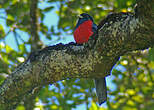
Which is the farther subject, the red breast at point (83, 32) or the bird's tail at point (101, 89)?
the red breast at point (83, 32)

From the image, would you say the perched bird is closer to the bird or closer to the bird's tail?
the bird

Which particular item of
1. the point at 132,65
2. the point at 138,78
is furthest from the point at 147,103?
the point at 132,65

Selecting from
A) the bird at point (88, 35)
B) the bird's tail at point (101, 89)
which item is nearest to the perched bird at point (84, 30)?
the bird at point (88, 35)

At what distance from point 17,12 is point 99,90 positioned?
6.98 feet

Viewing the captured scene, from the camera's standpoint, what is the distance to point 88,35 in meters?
4.03

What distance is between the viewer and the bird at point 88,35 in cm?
340

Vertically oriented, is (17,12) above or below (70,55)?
above

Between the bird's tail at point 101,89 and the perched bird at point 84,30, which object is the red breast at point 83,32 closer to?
the perched bird at point 84,30

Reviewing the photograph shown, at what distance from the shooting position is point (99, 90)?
11.5 ft

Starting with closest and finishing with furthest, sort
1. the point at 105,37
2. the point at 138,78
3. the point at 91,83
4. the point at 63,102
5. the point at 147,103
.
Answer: the point at 105,37
the point at 91,83
the point at 63,102
the point at 138,78
the point at 147,103

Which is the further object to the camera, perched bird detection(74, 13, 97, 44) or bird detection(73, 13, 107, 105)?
perched bird detection(74, 13, 97, 44)

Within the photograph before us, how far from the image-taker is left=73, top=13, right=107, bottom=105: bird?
3398 mm

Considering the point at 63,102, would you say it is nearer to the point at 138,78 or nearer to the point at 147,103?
the point at 138,78

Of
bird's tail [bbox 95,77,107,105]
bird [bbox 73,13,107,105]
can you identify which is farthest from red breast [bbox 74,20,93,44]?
bird's tail [bbox 95,77,107,105]
